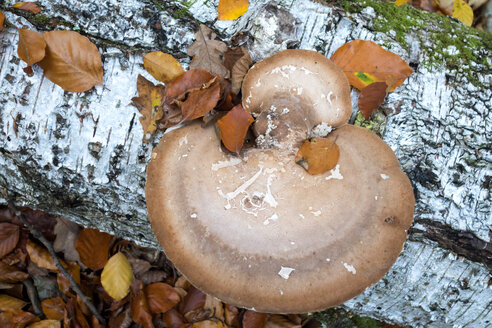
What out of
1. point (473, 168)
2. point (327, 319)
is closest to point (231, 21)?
point (473, 168)

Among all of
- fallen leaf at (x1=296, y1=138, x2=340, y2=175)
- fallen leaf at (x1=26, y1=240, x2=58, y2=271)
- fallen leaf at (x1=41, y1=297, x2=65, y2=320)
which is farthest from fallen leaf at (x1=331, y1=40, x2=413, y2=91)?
fallen leaf at (x1=41, y1=297, x2=65, y2=320)

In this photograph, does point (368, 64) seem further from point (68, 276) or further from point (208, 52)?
point (68, 276)

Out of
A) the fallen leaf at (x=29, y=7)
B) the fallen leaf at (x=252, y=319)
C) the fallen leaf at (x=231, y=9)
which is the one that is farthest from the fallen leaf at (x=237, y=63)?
the fallen leaf at (x=252, y=319)

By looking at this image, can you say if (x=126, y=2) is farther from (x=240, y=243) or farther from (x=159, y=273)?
(x=159, y=273)

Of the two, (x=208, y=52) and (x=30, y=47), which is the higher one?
(x=208, y=52)

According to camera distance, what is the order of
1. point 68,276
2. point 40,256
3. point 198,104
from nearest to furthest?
point 198,104, point 68,276, point 40,256

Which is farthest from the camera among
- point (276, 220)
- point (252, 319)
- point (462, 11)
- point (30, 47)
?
point (462, 11)

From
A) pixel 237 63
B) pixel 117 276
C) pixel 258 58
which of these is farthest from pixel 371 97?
pixel 117 276

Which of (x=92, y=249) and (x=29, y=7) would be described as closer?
(x=29, y=7)
